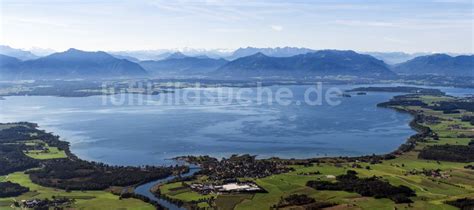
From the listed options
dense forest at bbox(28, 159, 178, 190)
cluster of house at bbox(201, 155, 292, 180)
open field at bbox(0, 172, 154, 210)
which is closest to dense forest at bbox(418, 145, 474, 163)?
cluster of house at bbox(201, 155, 292, 180)

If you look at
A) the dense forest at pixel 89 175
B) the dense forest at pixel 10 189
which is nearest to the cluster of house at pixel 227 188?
the dense forest at pixel 89 175

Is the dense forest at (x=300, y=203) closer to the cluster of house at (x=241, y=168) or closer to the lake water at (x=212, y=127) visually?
the cluster of house at (x=241, y=168)

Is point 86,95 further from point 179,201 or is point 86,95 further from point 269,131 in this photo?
point 179,201

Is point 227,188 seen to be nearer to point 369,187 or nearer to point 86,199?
point 86,199

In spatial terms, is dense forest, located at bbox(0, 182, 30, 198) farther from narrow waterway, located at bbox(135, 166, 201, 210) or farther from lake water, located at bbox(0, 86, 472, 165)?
lake water, located at bbox(0, 86, 472, 165)

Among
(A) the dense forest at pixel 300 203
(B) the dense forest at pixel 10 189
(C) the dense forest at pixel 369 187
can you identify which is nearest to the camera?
(A) the dense forest at pixel 300 203

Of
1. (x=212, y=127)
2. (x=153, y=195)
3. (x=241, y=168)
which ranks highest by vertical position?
(x=212, y=127)

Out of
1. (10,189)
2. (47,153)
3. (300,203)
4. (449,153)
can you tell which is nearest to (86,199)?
(10,189)
